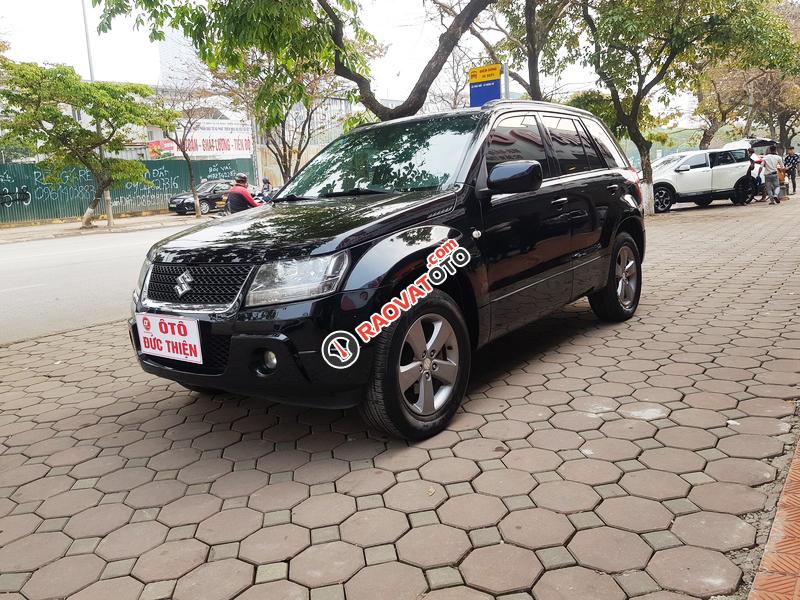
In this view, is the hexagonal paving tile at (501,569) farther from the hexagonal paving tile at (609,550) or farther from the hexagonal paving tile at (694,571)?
the hexagonal paving tile at (694,571)

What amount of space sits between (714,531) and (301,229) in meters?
2.18

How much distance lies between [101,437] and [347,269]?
1896mm

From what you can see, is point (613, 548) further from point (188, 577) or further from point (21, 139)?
point (21, 139)

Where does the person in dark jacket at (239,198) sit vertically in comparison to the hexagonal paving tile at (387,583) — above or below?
above

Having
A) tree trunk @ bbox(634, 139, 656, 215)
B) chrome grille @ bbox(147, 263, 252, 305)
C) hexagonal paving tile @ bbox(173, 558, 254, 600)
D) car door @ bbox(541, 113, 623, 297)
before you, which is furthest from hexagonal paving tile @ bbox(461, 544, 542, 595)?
tree trunk @ bbox(634, 139, 656, 215)

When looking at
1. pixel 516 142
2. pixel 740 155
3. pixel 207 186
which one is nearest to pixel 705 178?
pixel 740 155

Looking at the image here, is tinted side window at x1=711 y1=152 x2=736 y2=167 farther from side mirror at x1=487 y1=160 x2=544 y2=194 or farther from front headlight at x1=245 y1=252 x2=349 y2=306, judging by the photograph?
front headlight at x1=245 y1=252 x2=349 y2=306

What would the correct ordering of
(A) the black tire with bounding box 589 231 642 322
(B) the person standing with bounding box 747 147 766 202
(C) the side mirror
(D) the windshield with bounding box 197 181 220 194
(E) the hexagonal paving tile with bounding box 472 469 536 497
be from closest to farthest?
1. (E) the hexagonal paving tile with bounding box 472 469 536 497
2. (C) the side mirror
3. (A) the black tire with bounding box 589 231 642 322
4. (B) the person standing with bounding box 747 147 766 202
5. (D) the windshield with bounding box 197 181 220 194

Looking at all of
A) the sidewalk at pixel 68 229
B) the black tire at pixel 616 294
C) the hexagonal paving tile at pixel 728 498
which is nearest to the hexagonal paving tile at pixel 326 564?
the hexagonal paving tile at pixel 728 498

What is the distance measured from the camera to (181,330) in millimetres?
3090

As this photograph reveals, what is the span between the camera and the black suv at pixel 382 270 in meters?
2.87

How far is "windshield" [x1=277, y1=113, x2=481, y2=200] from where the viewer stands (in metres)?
3.72

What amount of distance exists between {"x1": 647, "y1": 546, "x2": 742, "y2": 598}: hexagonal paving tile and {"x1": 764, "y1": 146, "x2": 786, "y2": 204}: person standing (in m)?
18.8

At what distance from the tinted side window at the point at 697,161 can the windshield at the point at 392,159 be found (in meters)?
17.0
